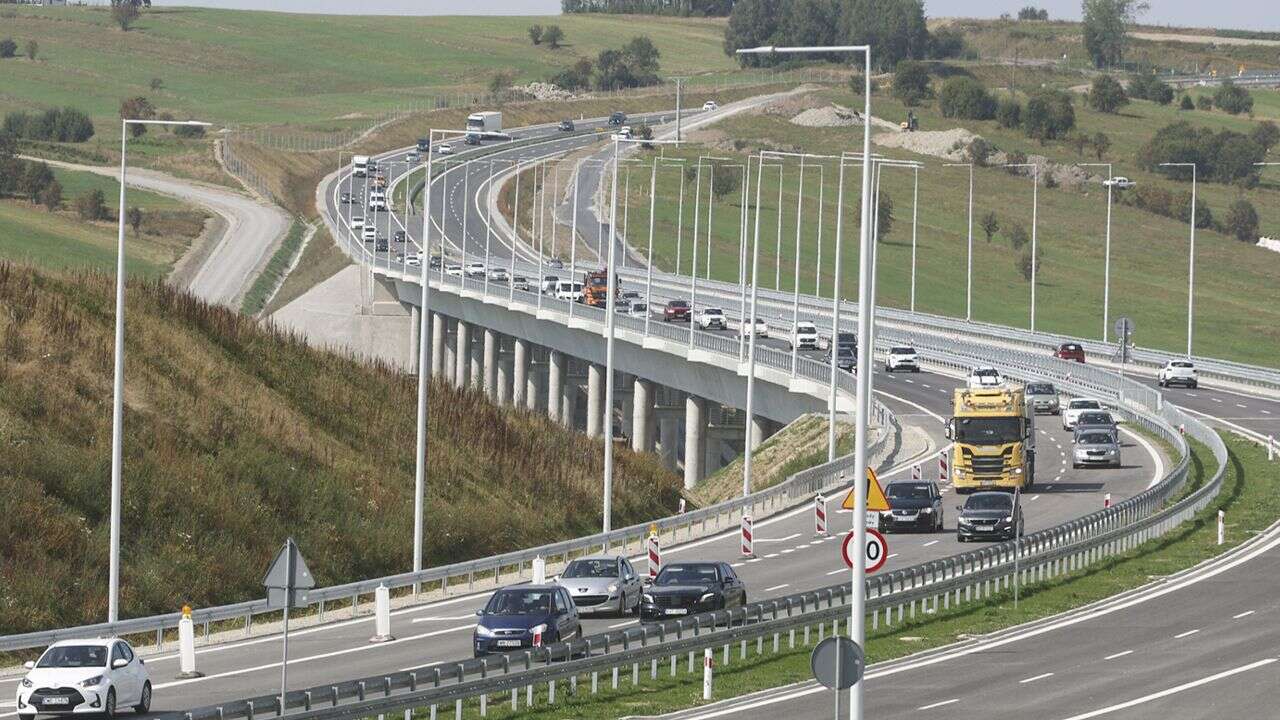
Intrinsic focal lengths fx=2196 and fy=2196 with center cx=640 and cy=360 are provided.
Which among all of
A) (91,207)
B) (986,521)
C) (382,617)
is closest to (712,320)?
(91,207)

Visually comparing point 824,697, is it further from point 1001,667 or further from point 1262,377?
→ point 1262,377

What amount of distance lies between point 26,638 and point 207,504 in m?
17.7

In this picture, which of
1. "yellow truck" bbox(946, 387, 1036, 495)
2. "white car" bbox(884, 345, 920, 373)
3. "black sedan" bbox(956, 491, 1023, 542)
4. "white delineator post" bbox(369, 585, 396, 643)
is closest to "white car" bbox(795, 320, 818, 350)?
"white car" bbox(884, 345, 920, 373)

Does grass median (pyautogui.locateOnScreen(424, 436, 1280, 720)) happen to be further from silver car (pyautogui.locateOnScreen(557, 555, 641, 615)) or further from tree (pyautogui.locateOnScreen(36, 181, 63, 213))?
tree (pyautogui.locateOnScreen(36, 181, 63, 213))

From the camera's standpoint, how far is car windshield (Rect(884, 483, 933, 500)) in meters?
63.3

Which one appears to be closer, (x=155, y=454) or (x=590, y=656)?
(x=590, y=656)

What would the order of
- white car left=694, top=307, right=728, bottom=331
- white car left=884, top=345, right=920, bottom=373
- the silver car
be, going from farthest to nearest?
white car left=694, top=307, right=728, bottom=331, white car left=884, top=345, right=920, bottom=373, the silver car

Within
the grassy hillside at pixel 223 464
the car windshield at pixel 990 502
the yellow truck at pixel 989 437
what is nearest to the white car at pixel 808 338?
the grassy hillside at pixel 223 464

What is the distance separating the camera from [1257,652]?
42.1m

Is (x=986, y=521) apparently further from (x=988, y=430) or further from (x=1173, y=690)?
(x=1173, y=690)

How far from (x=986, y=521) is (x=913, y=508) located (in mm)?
3566

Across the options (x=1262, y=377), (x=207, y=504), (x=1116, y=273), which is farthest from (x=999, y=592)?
(x=1116, y=273)

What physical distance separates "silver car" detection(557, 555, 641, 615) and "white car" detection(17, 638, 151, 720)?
48.5 feet

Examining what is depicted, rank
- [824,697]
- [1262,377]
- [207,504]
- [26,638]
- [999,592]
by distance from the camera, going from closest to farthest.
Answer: [824,697] < [26,638] < [999,592] < [207,504] < [1262,377]
